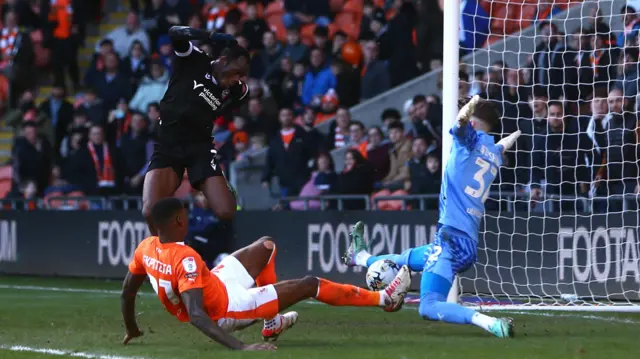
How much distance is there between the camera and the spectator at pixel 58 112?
19.3 meters

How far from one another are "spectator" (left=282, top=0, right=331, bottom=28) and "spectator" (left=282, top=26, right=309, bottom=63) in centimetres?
67

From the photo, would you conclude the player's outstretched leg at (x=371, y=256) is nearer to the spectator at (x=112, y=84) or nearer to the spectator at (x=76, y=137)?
the spectator at (x=76, y=137)

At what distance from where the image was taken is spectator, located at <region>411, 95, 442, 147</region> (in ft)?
47.1

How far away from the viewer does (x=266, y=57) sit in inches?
728

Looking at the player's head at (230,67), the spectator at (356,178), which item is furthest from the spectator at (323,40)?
the player's head at (230,67)

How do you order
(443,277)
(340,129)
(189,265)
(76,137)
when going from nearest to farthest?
(189,265)
(443,277)
(340,129)
(76,137)

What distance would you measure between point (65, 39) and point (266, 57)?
504 cm

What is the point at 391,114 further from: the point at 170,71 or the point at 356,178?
the point at 170,71

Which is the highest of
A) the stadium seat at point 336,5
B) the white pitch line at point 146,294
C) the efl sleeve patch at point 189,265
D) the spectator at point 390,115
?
the stadium seat at point 336,5

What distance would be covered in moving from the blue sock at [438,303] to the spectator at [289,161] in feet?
22.6

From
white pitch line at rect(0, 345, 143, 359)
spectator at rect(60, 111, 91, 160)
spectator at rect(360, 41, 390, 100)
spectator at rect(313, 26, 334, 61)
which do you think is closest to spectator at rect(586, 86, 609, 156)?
spectator at rect(360, 41, 390, 100)

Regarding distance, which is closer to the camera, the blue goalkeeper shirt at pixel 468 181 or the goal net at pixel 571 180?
the blue goalkeeper shirt at pixel 468 181

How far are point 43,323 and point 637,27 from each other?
6.21 m

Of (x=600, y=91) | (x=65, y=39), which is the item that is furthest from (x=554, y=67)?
(x=65, y=39)
